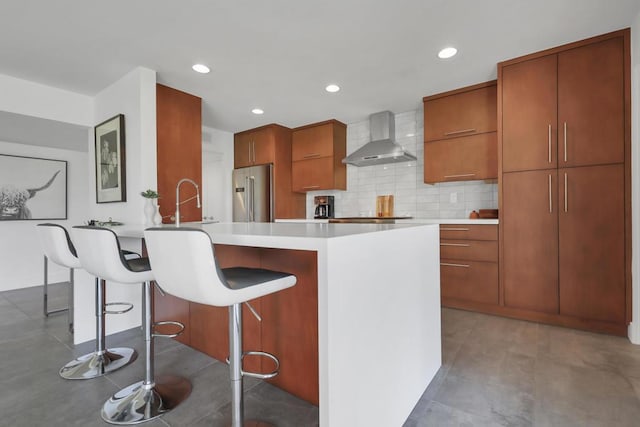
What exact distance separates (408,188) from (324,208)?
1.31 m

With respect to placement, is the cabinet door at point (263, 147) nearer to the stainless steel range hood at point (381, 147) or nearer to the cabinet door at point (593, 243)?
the stainless steel range hood at point (381, 147)

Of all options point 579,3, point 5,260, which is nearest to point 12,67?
point 5,260

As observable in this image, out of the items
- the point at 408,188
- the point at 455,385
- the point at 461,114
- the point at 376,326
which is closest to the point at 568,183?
the point at 461,114

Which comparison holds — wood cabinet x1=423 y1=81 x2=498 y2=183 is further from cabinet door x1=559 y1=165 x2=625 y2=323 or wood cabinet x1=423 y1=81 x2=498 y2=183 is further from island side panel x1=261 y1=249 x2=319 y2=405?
island side panel x1=261 y1=249 x2=319 y2=405

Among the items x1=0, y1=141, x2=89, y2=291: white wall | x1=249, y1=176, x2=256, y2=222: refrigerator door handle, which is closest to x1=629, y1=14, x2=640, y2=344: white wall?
x1=249, y1=176, x2=256, y2=222: refrigerator door handle

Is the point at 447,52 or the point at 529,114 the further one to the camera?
the point at 529,114

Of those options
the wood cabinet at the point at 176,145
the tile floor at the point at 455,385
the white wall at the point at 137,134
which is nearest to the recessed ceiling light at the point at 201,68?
the white wall at the point at 137,134

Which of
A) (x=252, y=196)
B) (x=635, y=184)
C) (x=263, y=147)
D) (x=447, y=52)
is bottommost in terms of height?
(x=635, y=184)

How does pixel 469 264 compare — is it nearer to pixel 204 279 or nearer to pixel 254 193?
pixel 204 279

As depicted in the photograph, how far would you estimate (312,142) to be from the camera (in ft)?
15.0

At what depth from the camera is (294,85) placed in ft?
10.5

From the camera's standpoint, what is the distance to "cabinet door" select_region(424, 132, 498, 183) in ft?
10.4

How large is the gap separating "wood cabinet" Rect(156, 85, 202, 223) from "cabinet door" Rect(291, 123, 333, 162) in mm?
1659

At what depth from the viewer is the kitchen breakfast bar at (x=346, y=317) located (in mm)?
918
